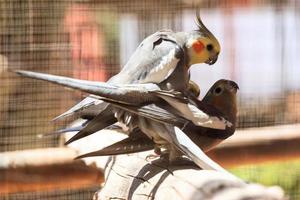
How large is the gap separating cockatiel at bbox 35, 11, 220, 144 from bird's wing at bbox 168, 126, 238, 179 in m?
0.05

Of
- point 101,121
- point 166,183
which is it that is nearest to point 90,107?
point 101,121

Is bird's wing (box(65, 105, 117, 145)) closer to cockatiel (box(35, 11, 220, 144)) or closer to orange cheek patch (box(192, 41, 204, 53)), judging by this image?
cockatiel (box(35, 11, 220, 144))

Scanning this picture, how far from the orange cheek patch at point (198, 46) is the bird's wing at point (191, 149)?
8 cm

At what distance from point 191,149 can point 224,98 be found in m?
0.09

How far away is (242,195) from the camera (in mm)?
487

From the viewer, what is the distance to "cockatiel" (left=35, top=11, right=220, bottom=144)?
0.64 m

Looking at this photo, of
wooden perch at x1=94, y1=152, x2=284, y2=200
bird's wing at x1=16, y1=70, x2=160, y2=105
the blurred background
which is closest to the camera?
wooden perch at x1=94, y1=152, x2=284, y2=200

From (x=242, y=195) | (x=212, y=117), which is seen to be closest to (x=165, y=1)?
(x=212, y=117)

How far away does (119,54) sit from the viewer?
1.33 m

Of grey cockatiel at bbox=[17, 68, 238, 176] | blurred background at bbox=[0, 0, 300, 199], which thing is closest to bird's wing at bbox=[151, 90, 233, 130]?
grey cockatiel at bbox=[17, 68, 238, 176]

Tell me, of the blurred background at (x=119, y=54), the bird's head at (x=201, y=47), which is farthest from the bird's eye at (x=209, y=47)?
the blurred background at (x=119, y=54)

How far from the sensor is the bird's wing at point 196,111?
0.63 metres

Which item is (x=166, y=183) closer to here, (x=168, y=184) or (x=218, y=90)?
(x=168, y=184)

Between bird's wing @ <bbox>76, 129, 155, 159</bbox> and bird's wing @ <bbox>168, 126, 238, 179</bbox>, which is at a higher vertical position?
bird's wing @ <bbox>168, 126, 238, 179</bbox>
